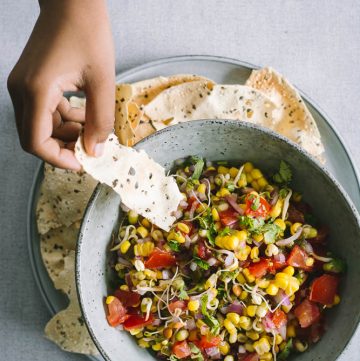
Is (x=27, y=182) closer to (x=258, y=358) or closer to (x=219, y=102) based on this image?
(x=219, y=102)

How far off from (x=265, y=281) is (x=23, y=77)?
1.31 metres

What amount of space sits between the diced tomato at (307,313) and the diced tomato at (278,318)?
0.23ft

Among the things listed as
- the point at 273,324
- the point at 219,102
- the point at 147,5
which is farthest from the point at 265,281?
the point at 147,5

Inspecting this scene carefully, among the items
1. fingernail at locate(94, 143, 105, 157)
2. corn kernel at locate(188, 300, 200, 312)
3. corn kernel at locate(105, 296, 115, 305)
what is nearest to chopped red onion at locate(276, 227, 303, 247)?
corn kernel at locate(188, 300, 200, 312)

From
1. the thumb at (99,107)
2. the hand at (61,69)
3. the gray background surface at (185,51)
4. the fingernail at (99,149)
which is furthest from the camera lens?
the gray background surface at (185,51)

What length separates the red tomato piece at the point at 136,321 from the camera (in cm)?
244

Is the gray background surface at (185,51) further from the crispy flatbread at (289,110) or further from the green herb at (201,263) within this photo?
the green herb at (201,263)

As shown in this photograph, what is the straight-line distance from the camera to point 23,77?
5.83 feet

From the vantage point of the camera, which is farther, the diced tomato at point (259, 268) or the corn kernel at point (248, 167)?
the corn kernel at point (248, 167)

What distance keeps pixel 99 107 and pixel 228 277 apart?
3.05 feet

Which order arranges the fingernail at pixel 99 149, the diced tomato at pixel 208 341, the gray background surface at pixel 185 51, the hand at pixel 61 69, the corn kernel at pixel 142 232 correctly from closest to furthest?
1. the hand at pixel 61 69
2. the fingernail at pixel 99 149
3. the diced tomato at pixel 208 341
4. the corn kernel at pixel 142 232
5. the gray background surface at pixel 185 51

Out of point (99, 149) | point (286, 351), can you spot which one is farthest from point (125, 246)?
point (286, 351)

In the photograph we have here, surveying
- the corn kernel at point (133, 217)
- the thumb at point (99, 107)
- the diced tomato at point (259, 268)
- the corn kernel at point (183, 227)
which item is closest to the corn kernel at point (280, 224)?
the diced tomato at point (259, 268)

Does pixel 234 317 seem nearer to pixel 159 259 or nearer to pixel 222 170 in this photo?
pixel 159 259
